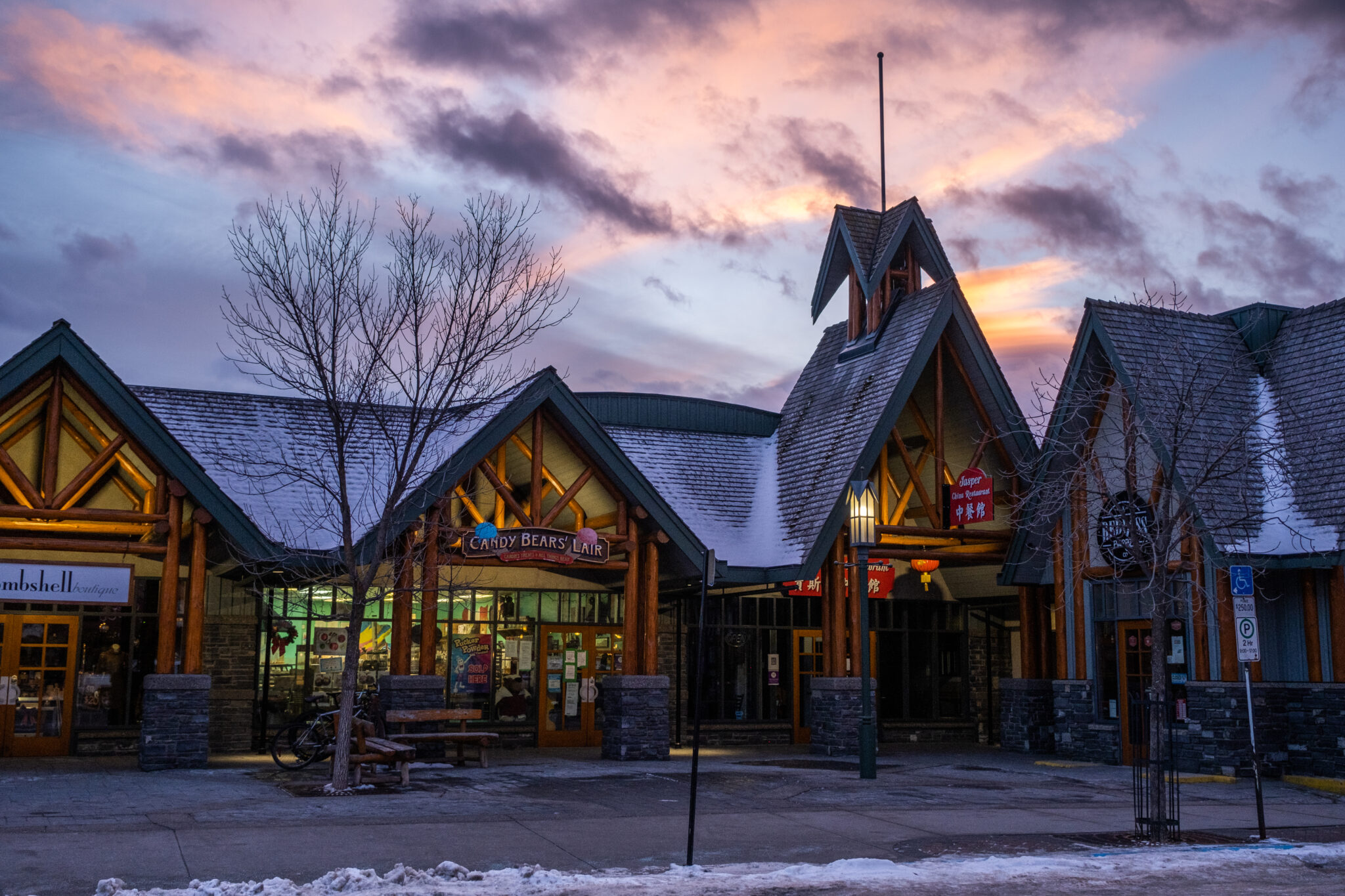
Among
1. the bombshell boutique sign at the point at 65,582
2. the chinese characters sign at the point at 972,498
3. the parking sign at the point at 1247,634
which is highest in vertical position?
the chinese characters sign at the point at 972,498

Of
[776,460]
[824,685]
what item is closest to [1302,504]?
[824,685]

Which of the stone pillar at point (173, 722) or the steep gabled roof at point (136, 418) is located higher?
the steep gabled roof at point (136, 418)

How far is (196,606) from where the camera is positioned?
730 inches

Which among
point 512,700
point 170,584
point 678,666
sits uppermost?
point 170,584

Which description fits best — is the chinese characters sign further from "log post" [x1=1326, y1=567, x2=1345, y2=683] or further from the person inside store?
the person inside store

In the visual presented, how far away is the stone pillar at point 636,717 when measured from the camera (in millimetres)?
20891

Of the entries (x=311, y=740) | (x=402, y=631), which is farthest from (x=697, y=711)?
(x=402, y=631)

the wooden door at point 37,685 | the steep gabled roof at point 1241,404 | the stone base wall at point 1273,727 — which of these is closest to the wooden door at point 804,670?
the steep gabled roof at point 1241,404

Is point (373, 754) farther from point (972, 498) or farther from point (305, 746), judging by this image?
point (972, 498)

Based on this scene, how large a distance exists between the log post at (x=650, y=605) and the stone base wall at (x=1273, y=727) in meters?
8.84

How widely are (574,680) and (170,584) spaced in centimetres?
846

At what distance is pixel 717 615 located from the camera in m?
26.2

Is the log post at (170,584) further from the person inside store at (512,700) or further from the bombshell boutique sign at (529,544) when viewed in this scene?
the person inside store at (512,700)

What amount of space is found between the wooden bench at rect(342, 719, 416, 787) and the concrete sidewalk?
35cm
